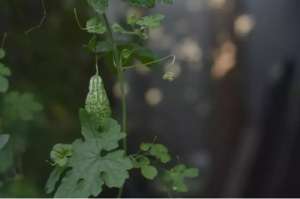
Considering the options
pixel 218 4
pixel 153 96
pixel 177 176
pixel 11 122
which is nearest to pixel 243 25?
pixel 218 4

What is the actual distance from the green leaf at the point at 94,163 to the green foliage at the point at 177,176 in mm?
178

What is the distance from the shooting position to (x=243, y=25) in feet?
10.2

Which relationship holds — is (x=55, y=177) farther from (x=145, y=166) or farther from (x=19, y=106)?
(x=19, y=106)

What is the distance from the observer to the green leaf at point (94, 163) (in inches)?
39.5

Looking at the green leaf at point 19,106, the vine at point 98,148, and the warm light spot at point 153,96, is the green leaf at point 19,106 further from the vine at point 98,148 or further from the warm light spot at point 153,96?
the warm light spot at point 153,96

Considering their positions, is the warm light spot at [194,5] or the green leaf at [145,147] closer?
the green leaf at [145,147]

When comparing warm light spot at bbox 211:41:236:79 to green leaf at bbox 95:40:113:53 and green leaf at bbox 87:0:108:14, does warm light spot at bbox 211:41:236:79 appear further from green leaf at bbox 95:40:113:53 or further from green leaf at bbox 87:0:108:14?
green leaf at bbox 87:0:108:14

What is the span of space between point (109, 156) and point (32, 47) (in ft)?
3.14

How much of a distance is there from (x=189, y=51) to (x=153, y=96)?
29 cm

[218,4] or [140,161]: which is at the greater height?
[140,161]

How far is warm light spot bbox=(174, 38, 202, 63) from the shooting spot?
3176 millimetres

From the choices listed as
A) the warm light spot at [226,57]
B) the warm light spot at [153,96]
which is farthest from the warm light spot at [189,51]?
the warm light spot at [153,96]

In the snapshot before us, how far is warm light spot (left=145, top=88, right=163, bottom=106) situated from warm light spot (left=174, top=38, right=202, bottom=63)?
0.69 feet

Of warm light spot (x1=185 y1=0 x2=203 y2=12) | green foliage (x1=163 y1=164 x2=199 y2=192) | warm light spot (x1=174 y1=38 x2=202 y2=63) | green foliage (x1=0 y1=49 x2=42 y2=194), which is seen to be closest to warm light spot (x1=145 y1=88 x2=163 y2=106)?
warm light spot (x1=174 y1=38 x2=202 y2=63)
